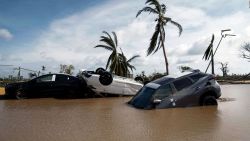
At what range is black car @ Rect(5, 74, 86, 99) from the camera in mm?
17688

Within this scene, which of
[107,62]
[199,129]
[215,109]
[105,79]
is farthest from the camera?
[107,62]

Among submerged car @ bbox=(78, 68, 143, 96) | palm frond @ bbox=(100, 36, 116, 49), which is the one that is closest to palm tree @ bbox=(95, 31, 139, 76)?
palm frond @ bbox=(100, 36, 116, 49)

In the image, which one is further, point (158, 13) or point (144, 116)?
point (158, 13)

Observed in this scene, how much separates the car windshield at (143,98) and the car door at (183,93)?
848 millimetres

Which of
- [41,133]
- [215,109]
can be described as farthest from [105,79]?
[41,133]

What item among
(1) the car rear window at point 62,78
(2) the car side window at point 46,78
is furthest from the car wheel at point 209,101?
(2) the car side window at point 46,78

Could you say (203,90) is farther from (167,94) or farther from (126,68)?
(126,68)

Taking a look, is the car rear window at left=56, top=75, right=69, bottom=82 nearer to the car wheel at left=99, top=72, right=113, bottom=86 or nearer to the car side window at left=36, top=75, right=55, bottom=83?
the car side window at left=36, top=75, right=55, bottom=83

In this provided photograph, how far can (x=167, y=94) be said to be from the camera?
497 inches

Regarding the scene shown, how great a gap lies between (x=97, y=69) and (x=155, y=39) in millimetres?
13473

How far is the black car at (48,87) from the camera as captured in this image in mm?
17688

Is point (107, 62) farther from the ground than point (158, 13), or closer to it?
closer to it

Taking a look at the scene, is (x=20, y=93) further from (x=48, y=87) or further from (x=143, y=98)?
(x=143, y=98)

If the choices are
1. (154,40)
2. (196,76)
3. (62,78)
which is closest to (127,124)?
(196,76)
